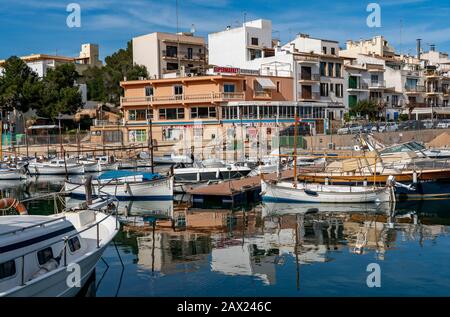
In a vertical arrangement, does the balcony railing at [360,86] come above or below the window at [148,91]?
above

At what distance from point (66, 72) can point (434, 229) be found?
62.4 meters

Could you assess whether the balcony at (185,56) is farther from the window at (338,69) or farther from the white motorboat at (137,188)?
the white motorboat at (137,188)

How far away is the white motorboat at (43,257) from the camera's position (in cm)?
1217

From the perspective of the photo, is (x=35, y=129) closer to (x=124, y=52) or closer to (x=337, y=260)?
(x=124, y=52)

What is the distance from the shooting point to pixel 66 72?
7594cm

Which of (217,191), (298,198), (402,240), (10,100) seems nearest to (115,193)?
(217,191)

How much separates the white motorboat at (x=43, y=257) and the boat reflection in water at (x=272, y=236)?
10.5 feet

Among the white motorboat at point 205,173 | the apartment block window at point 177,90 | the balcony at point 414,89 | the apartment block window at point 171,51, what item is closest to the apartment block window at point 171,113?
the apartment block window at point 177,90

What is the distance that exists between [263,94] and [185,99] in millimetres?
9618

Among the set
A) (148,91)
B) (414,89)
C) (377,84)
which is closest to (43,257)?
(148,91)

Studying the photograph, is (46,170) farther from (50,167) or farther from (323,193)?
(323,193)

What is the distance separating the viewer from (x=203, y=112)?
63.9m

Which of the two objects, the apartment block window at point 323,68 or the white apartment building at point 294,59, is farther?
the apartment block window at point 323,68

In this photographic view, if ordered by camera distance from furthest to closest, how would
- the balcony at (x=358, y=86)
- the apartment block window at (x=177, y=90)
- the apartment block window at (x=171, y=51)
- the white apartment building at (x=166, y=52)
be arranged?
the apartment block window at (x=171, y=51)
the white apartment building at (x=166, y=52)
the balcony at (x=358, y=86)
the apartment block window at (x=177, y=90)
